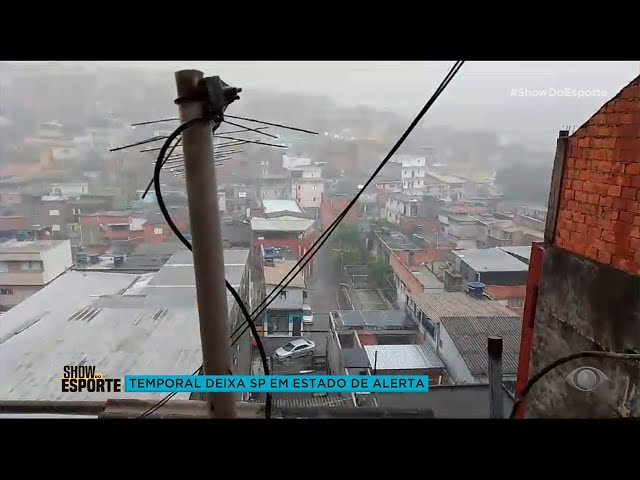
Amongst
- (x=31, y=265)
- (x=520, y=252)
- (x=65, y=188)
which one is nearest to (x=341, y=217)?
(x=520, y=252)

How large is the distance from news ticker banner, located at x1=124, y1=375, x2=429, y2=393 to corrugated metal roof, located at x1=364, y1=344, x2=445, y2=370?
7cm

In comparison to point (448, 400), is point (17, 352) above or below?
above

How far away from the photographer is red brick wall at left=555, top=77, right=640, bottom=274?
133 cm

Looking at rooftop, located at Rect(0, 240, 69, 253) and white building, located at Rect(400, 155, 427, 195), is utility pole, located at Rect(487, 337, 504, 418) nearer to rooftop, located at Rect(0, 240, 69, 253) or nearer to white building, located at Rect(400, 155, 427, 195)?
white building, located at Rect(400, 155, 427, 195)

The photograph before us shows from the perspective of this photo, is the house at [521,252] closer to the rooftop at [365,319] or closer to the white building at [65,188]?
the rooftop at [365,319]

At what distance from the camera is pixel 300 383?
1.36 metres

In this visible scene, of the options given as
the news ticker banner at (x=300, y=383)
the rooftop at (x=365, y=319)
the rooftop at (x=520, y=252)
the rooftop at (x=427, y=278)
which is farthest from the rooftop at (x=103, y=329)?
the rooftop at (x=520, y=252)
